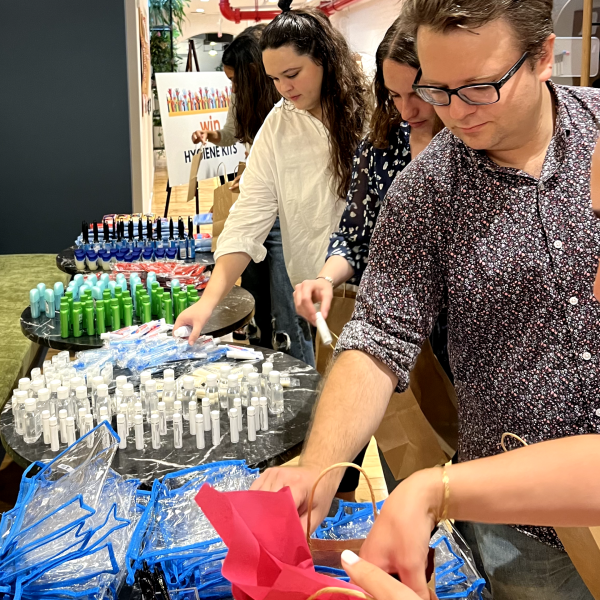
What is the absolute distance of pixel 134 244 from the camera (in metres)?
4.18

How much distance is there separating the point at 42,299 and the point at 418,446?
1823 millimetres

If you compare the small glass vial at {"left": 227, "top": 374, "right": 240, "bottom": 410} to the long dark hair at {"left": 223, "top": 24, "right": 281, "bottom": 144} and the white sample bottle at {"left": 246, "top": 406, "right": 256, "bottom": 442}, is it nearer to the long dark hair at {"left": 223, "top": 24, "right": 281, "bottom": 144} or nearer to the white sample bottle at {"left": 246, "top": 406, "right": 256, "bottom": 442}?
the white sample bottle at {"left": 246, "top": 406, "right": 256, "bottom": 442}

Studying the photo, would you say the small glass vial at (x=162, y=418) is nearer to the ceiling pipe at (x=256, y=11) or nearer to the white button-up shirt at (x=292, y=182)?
the white button-up shirt at (x=292, y=182)

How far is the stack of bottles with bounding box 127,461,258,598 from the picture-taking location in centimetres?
117

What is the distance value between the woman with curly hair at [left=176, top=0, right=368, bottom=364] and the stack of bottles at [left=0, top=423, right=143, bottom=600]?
115cm

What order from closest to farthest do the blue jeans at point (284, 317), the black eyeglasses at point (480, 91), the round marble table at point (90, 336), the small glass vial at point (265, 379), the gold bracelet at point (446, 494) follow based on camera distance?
the gold bracelet at point (446, 494), the black eyeglasses at point (480, 91), the small glass vial at point (265, 379), the round marble table at point (90, 336), the blue jeans at point (284, 317)

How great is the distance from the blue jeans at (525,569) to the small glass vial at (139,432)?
91cm

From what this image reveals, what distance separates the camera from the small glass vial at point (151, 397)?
208 centimetres

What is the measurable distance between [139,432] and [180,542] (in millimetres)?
717

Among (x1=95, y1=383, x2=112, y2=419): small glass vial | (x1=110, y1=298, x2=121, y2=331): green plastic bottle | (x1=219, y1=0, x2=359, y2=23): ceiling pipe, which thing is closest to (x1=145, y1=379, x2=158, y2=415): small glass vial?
(x1=95, y1=383, x2=112, y2=419): small glass vial

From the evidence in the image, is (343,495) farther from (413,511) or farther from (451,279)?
(413,511)

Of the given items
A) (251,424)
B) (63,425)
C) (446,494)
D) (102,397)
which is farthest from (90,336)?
(446,494)

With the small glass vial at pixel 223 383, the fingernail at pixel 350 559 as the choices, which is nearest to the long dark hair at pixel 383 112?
the small glass vial at pixel 223 383

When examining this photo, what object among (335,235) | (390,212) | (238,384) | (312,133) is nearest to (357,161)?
(335,235)
